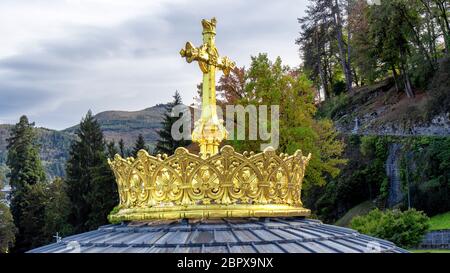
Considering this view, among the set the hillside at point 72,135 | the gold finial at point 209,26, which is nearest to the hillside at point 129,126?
the hillside at point 72,135

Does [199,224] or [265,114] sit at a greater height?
[265,114]

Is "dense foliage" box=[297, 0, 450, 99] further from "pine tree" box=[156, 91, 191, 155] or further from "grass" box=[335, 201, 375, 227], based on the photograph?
"pine tree" box=[156, 91, 191, 155]

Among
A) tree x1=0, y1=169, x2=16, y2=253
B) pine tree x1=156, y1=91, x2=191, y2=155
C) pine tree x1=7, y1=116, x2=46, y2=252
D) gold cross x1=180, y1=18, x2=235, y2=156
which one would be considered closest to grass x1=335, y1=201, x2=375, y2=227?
pine tree x1=156, y1=91, x2=191, y2=155

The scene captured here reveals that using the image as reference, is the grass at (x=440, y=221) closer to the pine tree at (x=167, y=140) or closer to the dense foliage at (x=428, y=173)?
the dense foliage at (x=428, y=173)

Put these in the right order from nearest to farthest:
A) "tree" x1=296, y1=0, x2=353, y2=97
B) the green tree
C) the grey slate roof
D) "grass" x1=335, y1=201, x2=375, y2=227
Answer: the grey slate roof, "grass" x1=335, y1=201, x2=375, y2=227, the green tree, "tree" x1=296, y1=0, x2=353, y2=97

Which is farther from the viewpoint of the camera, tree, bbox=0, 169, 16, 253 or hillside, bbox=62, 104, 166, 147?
hillside, bbox=62, 104, 166, 147

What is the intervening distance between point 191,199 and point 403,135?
3130cm

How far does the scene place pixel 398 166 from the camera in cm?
3294

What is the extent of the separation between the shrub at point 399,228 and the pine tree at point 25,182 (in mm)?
29391

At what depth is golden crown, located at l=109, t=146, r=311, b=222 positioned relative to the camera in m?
4.93

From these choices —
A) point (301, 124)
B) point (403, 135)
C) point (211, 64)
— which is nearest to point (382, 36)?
point (403, 135)

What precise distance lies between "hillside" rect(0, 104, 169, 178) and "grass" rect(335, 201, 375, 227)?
106 feet
